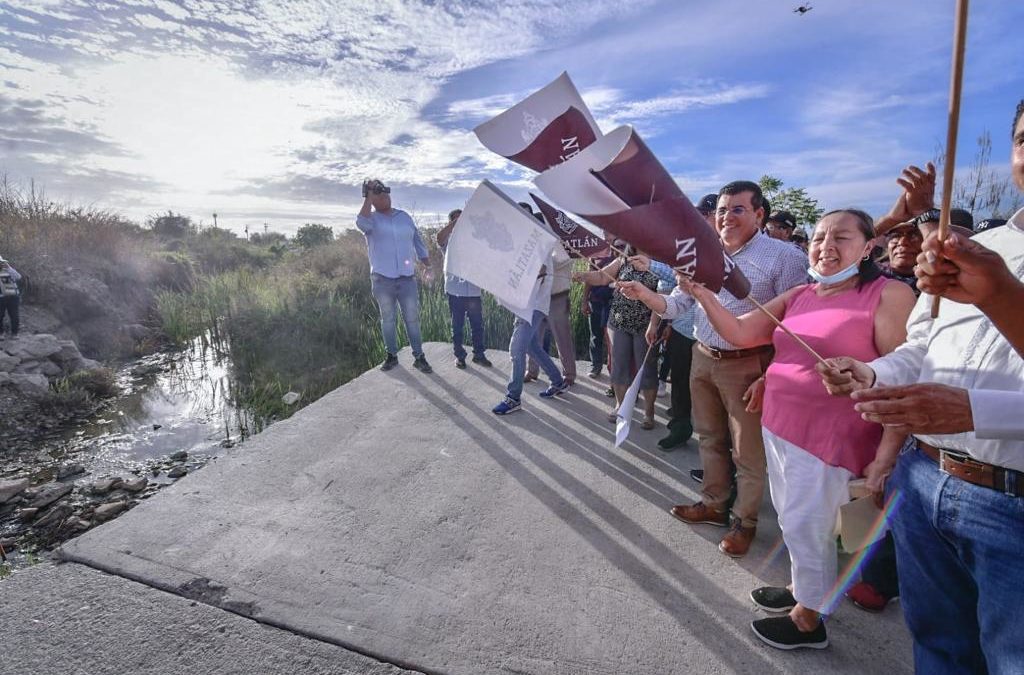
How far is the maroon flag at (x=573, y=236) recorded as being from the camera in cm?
258

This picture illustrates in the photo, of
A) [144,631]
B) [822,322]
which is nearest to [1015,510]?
[822,322]

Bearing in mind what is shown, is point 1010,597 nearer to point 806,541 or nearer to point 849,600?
point 806,541

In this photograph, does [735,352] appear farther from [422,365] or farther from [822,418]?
[422,365]

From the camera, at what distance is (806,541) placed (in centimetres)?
197

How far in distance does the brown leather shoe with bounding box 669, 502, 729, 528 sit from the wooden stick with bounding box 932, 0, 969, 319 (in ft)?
7.50

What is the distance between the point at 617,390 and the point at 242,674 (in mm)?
3209

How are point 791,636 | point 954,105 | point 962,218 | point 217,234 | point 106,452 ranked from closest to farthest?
point 954,105
point 791,636
point 962,218
point 106,452
point 217,234

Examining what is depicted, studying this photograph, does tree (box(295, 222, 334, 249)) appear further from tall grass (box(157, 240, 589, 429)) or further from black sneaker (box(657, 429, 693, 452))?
black sneaker (box(657, 429, 693, 452))

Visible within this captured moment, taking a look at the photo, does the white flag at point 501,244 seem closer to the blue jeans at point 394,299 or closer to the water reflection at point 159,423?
the blue jeans at point 394,299

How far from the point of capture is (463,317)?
6.06 meters

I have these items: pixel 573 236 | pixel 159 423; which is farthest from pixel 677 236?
pixel 159 423

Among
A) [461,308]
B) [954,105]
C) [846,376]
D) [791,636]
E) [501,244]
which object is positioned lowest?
[791,636]

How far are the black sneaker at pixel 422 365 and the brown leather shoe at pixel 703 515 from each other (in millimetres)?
3699

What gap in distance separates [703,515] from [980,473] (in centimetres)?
193
